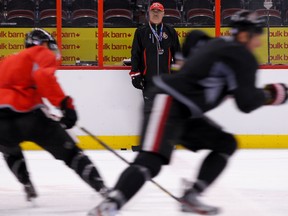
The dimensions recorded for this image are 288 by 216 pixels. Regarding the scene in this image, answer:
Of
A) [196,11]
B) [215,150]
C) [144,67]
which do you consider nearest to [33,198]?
[215,150]

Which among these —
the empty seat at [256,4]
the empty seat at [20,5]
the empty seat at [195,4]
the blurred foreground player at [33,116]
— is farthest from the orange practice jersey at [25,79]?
the empty seat at [256,4]

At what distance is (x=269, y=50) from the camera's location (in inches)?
294

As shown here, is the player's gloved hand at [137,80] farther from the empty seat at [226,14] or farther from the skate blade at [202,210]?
the skate blade at [202,210]

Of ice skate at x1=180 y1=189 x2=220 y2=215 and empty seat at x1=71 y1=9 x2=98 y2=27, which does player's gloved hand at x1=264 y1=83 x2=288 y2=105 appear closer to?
ice skate at x1=180 y1=189 x2=220 y2=215

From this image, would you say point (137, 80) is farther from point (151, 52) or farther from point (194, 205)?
point (194, 205)

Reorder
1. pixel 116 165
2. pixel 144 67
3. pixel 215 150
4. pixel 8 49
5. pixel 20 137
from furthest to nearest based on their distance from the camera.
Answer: pixel 8 49 < pixel 144 67 < pixel 116 165 < pixel 20 137 < pixel 215 150

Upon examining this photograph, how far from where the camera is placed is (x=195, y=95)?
3191 mm

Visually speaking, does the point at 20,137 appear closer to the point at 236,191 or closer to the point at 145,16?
the point at 236,191

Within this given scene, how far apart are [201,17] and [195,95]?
14.6 ft

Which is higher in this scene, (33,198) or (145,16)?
(145,16)

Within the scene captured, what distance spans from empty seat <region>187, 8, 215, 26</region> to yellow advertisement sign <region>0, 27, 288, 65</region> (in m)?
0.09

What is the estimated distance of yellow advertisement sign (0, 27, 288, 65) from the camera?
738cm

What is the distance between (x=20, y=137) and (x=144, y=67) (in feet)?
10.3

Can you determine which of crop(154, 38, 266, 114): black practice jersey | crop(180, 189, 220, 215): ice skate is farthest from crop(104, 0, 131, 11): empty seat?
crop(154, 38, 266, 114): black practice jersey
